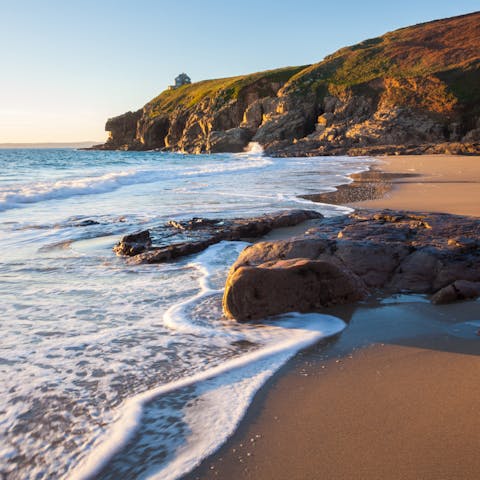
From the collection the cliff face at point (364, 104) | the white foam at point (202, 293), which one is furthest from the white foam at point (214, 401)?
the cliff face at point (364, 104)

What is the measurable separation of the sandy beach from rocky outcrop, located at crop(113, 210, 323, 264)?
2.70 metres

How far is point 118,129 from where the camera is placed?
93625mm

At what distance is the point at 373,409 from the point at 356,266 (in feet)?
7.44

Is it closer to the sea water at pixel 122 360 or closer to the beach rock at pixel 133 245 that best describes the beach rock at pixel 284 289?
the sea water at pixel 122 360

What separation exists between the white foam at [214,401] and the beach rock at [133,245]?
273 centimetres

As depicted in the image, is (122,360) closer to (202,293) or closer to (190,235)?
(202,293)

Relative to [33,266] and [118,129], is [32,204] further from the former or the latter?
[118,129]

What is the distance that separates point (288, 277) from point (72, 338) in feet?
5.20

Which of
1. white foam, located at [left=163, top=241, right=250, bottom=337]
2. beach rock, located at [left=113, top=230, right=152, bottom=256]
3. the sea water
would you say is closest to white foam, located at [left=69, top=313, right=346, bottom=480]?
the sea water

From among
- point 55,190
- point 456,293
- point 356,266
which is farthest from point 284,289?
point 55,190

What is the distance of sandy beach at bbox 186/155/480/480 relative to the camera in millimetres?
1822

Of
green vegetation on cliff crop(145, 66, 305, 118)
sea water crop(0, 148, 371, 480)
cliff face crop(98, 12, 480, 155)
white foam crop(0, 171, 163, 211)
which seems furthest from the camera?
green vegetation on cliff crop(145, 66, 305, 118)

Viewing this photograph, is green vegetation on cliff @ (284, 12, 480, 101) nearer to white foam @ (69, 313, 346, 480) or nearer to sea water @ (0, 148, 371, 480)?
sea water @ (0, 148, 371, 480)

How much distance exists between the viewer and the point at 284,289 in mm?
3717
